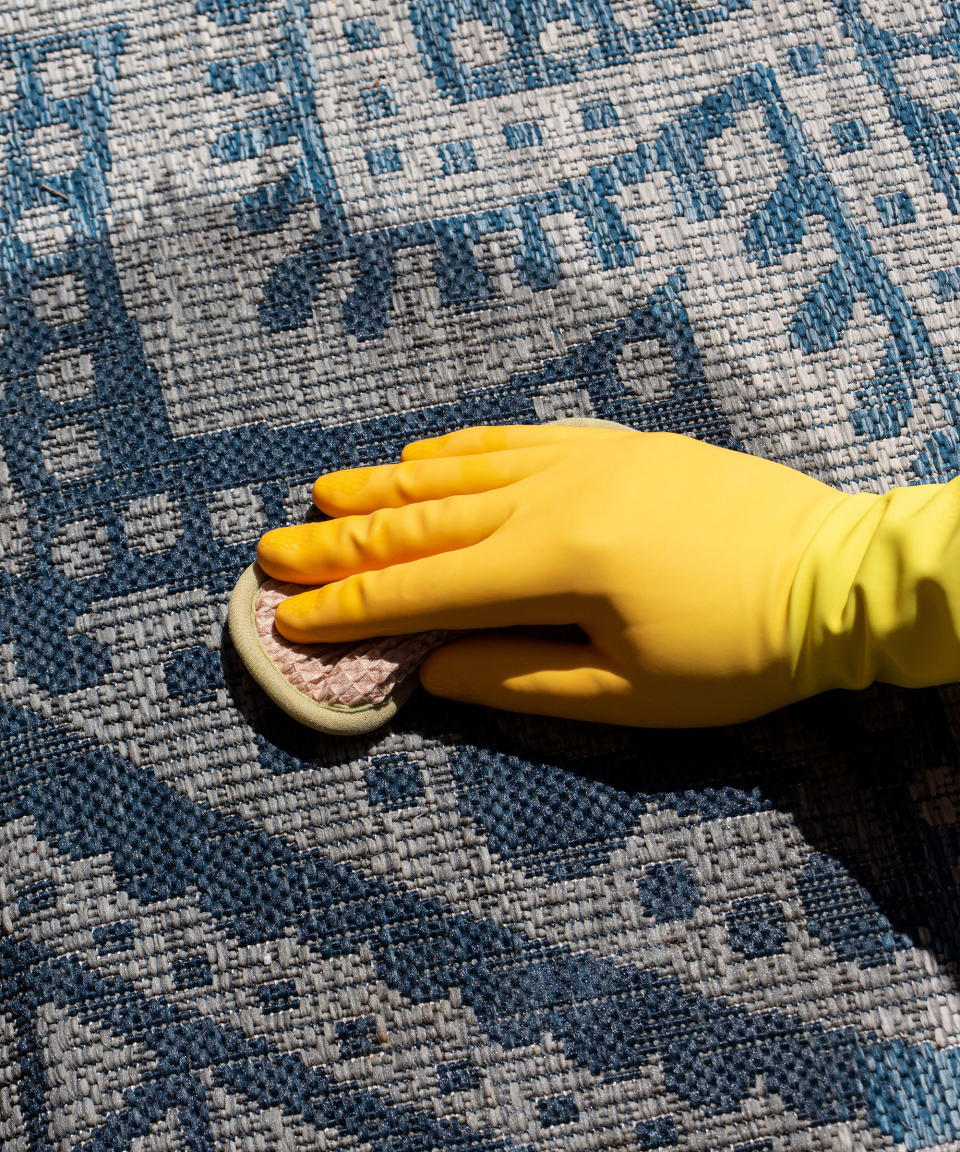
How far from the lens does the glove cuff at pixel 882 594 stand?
0.50m

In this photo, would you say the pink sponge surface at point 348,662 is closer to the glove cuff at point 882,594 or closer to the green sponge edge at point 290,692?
the green sponge edge at point 290,692

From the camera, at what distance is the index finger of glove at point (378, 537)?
57 centimetres

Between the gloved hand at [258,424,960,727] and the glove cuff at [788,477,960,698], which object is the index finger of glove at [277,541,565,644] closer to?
the gloved hand at [258,424,960,727]

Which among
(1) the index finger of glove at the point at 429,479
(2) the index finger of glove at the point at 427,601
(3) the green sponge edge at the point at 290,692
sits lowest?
(3) the green sponge edge at the point at 290,692

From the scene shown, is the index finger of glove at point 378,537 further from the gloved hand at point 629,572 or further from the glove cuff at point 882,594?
the glove cuff at point 882,594

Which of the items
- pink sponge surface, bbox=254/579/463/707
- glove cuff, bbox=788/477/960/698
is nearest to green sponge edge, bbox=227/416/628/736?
pink sponge surface, bbox=254/579/463/707

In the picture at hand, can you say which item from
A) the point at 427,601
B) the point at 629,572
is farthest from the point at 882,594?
the point at 427,601

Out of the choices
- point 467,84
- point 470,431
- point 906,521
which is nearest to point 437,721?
point 470,431

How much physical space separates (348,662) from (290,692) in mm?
39

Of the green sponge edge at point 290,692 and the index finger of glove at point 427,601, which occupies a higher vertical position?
the index finger of glove at point 427,601

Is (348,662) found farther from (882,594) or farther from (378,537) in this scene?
(882,594)

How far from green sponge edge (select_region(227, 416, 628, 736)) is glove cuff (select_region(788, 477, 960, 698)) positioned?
0.24 m

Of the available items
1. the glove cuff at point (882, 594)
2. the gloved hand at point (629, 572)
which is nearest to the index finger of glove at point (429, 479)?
the gloved hand at point (629, 572)

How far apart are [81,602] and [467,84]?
449mm
